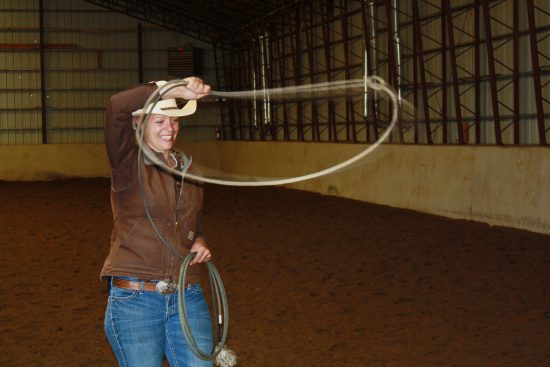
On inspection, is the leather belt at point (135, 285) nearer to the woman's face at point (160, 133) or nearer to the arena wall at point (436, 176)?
the woman's face at point (160, 133)

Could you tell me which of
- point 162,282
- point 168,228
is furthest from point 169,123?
point 162,282

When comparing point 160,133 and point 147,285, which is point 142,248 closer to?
point 147,285

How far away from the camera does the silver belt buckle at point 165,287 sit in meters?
2.78

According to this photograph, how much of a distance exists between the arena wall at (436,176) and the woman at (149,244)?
26.3ft

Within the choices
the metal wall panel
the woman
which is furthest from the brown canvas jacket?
the metal wall panel

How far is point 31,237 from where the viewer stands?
11.0m

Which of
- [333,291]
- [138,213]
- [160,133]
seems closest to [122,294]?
[138,213]

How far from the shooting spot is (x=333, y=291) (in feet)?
23.6

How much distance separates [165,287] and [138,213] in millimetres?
269

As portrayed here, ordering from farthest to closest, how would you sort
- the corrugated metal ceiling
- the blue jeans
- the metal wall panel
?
1. the metal wall panel
2. the corrugated metal ceiling
3. the blue jeans

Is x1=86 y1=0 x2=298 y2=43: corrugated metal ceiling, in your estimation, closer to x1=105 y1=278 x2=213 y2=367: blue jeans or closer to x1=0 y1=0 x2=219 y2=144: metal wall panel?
x1=0 y1=0 x2=219 y2=144: metal wall panel

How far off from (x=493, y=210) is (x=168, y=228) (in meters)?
8.99

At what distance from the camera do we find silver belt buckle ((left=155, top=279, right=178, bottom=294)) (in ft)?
9.12

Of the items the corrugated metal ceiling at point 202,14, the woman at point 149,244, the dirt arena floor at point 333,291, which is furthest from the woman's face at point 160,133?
the corrugated metal ceiling at point 202,14
